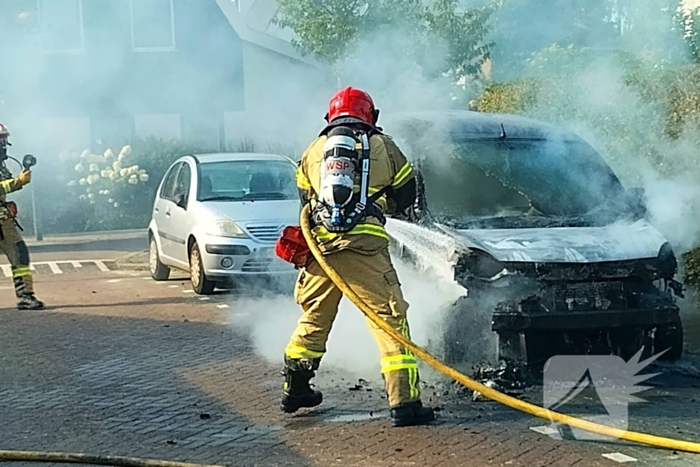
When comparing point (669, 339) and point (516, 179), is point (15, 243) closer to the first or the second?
point (516, 179)

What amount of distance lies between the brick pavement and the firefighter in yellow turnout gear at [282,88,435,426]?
0.65 ft

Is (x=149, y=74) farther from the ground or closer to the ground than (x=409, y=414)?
farther from the ground

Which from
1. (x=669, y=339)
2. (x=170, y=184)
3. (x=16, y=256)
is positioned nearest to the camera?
(x=669, y=339)

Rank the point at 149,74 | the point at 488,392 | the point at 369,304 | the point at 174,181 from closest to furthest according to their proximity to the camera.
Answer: the point at 488,392, the point at 369,304, the point at 174,181, the point at 149,74

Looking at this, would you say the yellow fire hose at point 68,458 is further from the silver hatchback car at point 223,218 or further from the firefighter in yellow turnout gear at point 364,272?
the silver hatchback car at point 223,218

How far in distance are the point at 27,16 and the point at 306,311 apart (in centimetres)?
1036

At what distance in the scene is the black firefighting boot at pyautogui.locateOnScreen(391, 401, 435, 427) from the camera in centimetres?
559

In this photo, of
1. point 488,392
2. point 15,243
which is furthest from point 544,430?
point 15,243

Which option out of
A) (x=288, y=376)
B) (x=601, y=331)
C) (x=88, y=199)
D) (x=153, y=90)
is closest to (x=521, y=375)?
(x=601, y=331)

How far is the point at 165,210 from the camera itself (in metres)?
11.6

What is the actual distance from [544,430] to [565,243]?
1.37 metres

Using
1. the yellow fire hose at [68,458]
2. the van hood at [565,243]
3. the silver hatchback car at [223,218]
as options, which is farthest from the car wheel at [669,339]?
the silver hatchback car at [223,218]

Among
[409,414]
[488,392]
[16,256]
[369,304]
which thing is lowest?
[409,414]

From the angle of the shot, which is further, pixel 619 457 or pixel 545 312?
pixel 545 312
